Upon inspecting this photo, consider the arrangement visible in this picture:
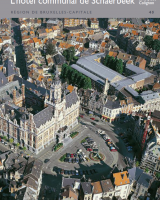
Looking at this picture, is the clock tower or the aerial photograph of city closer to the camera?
the aerial photograph of city

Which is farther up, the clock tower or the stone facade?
the clock tower

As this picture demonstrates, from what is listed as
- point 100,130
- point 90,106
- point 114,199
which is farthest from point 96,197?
point 90,106

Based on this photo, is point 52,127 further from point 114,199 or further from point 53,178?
point 114,199

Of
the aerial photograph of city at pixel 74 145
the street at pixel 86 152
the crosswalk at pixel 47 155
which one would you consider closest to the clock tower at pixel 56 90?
the aerial photograph of city at pixel 74 145

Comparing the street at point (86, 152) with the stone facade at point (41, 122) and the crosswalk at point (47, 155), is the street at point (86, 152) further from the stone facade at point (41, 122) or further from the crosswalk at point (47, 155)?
the stone facade at point (41, 122)

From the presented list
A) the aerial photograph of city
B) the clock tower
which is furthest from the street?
the clock tower

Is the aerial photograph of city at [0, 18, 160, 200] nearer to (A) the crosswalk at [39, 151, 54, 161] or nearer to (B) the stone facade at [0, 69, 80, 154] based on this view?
(B) the stone facade at [0, 69, 80, 154]

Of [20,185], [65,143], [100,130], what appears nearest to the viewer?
[20,185]

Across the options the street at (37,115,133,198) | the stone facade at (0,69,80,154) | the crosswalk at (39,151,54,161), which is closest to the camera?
the street at (37,115,133,198)

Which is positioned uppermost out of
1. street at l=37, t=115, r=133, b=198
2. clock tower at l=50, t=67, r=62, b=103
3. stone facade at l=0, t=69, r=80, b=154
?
clock tower at l=50, t=67, r=62, b=103

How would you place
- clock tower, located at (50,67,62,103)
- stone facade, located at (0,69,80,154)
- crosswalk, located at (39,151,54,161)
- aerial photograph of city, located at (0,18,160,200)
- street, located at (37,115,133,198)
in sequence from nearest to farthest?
aerial photograph of city, located at (0,18,160,200) → street, located at (37,115,133,198) → clock tower, located at (50,67,62,103) → stone facade, located at (0,69,80,154) → crosswalk, located at (39,151,54,161)

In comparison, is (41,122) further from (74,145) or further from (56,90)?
(74,145)
